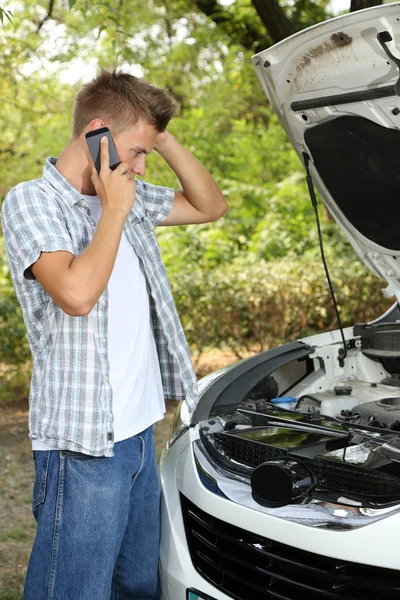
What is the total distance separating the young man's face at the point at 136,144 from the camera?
2193 millimetres

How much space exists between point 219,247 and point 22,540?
4950 millimetres

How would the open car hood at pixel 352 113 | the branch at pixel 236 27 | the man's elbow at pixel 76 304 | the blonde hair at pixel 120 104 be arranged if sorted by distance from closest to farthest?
the man's elbow at pixel 76 304
the blonde hair at pixel 120 104
the open car hood at pixel 352 113
the branch at pixel 236 27

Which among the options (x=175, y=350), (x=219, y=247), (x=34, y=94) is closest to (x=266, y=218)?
(x=219, y=247)

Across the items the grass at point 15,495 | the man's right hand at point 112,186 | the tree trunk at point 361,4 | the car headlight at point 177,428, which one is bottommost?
the grass at point 15,495

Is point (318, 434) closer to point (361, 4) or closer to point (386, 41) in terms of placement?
point (386, 41)

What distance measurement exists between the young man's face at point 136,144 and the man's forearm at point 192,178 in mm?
297

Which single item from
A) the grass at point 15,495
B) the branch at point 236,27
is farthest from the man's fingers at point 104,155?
the branch at point 236,27

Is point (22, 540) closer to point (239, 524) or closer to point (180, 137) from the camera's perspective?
point (239, 524)

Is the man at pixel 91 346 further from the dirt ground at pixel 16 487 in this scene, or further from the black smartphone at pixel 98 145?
the dirt ground at pixel 16 487

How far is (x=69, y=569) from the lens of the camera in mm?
2088

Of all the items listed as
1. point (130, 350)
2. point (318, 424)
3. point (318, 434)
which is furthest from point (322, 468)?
point (130, 350)

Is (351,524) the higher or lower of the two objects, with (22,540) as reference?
higher

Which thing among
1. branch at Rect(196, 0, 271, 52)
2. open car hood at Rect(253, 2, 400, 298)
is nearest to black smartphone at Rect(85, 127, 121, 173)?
open car hood at Rect(253, 2, 400, 298)

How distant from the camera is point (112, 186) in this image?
2.10 meters
